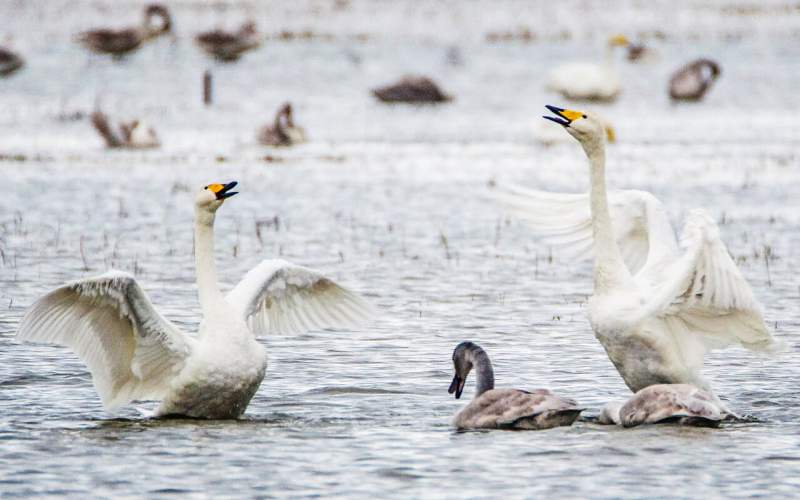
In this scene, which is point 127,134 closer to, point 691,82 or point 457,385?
point 691,82

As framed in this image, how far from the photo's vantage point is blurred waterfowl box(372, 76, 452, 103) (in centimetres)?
2891

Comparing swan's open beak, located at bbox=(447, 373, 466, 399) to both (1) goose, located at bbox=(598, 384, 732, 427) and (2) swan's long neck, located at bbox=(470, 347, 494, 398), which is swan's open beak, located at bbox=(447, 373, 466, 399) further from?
(1) goose, located at bbox=(598, 384, 732, 427)

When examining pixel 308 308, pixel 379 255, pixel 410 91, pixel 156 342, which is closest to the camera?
pixel 156 342

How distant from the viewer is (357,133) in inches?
953

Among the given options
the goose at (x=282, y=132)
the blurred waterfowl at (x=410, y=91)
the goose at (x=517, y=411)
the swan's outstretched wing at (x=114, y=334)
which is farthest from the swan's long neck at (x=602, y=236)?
the blurred waterfowl at (x=410, y=91)

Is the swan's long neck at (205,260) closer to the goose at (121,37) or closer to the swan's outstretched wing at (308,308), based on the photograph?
the swan's outstretched wing at (308,308)

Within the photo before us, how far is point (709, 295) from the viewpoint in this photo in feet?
26.5

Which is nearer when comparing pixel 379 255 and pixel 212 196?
pixel 212 196

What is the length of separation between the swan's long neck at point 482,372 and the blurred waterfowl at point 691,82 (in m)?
21.8

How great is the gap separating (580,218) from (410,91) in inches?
763

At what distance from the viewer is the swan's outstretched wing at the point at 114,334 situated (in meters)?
8.05

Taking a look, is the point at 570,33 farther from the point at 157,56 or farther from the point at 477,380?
the point at 477,380

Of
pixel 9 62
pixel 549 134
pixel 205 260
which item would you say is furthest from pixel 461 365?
pixel 9 62

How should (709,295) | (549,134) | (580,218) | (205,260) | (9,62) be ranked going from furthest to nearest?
(9,62) < (549,134) < (580,218) < (205,260) < (709,295)
